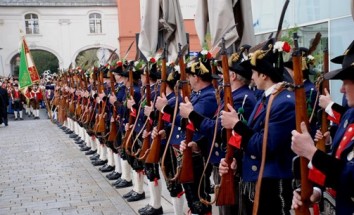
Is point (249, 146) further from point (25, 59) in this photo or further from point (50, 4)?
point (50, 4)

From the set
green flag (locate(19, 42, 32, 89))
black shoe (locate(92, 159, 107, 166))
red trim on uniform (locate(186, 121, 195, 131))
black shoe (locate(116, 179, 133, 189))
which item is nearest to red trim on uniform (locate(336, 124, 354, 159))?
red trim on uniform (locate(186, 121, 195, 131))

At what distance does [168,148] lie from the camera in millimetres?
5113

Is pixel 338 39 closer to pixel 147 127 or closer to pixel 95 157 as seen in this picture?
pixel 147 127

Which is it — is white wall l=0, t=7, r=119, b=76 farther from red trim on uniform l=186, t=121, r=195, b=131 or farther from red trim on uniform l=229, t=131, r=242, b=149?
red trim on uniform l=229, t=131, r=242, b=149

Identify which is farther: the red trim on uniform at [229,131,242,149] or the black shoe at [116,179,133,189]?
the black shoe at [116,179,133,189]

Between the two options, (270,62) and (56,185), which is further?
(56,185)

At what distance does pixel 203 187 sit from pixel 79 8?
123ft

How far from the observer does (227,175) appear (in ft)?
12.0

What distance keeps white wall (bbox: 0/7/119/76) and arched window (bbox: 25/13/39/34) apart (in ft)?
1.17

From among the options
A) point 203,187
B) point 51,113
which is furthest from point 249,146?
point 51,113

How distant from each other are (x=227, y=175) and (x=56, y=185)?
4.85m

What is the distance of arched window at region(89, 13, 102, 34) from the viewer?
40344 mm

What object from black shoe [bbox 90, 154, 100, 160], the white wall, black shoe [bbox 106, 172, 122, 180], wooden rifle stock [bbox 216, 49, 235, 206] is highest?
the white wall

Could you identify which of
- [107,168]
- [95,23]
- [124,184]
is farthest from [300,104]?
[95,23]
